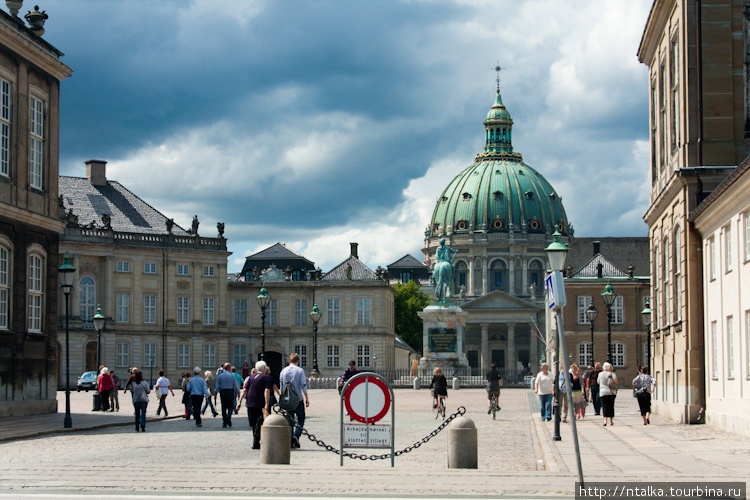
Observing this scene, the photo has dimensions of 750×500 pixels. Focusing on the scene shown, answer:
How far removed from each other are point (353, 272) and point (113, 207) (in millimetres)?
21962

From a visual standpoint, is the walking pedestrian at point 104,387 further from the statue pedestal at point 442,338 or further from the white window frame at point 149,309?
the white window frame at point 149,309

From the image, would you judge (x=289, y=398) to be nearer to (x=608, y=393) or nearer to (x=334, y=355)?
(x=608, y=393)

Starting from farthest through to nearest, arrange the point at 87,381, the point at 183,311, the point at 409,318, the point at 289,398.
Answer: the point at 409,318 < the point at 183,311 < the point at 87,381 < the point at 289,398

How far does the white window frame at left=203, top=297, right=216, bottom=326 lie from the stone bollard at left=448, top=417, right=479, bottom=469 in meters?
72.8

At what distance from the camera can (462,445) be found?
58.3 ft

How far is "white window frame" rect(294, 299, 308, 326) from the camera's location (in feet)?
319

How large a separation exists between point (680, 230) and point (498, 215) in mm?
161813

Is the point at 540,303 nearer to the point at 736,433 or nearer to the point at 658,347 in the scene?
the point at 658,347

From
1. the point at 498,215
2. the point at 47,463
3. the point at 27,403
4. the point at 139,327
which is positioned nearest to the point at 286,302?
the point at 139,327

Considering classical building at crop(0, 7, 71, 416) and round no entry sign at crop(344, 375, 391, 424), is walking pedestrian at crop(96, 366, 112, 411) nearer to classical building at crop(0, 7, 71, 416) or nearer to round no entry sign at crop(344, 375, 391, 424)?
classical building at crop(0, 7, 71, 416)

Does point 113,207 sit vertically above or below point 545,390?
above

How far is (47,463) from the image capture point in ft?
60.8

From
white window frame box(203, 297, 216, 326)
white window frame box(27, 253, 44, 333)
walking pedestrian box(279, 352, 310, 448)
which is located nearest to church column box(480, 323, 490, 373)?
white window frame box(203, 297, 216, 326)

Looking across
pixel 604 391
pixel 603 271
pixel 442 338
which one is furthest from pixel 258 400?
pixel 603 271
